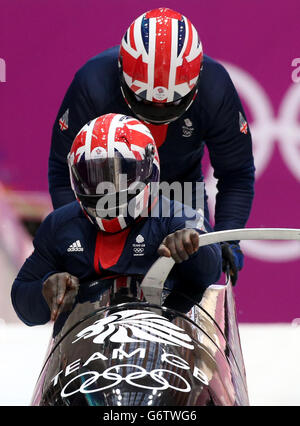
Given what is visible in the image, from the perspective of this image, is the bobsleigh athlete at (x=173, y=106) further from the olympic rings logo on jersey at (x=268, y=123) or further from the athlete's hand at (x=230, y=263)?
the olympic rings logo on jersey at (x=268, y=123)

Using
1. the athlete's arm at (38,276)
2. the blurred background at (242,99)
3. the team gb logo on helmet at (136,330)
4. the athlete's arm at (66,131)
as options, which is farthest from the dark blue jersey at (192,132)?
the team gb logo on helmet at (136,330)

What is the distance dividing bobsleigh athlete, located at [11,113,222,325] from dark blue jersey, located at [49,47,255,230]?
2.37 feet

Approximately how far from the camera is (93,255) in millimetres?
3088

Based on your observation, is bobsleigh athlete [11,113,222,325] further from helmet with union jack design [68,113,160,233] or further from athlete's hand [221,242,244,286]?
athlete's hand [221,242,244,286]

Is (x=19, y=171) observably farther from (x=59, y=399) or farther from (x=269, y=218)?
(x=59, y=399)

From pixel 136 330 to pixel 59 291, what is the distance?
0.50 m

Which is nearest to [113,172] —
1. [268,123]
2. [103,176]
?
[103,176]

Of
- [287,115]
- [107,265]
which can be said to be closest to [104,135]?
[107,265]

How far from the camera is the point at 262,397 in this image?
4.21 m

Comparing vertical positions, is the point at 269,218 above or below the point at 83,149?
below

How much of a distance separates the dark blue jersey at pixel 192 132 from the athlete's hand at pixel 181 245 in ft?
3.46

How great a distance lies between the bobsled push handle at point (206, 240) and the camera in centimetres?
273

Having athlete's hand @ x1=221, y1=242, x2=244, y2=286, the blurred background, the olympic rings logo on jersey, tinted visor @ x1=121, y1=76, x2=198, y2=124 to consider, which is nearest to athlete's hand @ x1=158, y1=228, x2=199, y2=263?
athlete's hand @ x1=221, y1=242, x2=244, y2=286
